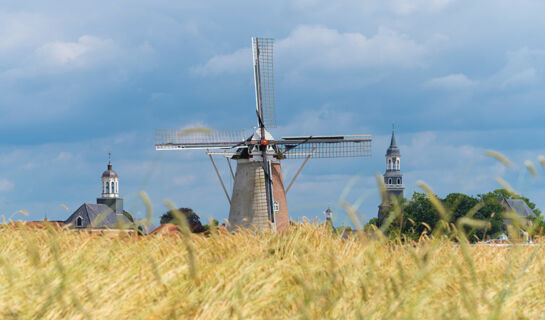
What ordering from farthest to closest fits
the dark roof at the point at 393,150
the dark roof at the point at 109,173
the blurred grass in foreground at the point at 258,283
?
the dark roof at the point at 393,150 → the dark roof at the point at 109,173 → the blurred grass in foreground at the point at 258,283

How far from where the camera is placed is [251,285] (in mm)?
5582

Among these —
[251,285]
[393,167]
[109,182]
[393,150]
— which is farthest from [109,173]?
[251,285]

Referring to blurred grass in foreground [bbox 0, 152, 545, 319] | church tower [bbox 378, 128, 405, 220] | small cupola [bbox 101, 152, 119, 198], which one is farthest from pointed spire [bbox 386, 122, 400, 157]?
blurred grass in foreground [bbox 0, 152, 545, 319]

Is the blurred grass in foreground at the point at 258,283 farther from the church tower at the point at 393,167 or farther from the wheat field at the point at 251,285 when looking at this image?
the church tower at the point at 393,167

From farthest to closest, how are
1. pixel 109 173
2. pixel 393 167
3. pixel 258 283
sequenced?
1. pixel 393 167
2. pixel 109 173
3. pixel 258 283

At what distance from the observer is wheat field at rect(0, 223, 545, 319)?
4.36m

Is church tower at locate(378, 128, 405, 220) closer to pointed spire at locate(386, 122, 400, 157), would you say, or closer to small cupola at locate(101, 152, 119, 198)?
pointed spire at locate(386, 122, 400, 157)

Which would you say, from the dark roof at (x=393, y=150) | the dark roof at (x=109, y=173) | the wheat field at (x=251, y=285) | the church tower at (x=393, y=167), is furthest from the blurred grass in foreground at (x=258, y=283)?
the dark roof at (x=393, y=150)

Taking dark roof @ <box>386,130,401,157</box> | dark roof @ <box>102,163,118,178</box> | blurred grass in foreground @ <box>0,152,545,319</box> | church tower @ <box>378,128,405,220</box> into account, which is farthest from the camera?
dark roof @ <box>386,130,401,157</box>

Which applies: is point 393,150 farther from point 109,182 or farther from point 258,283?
point 258,283

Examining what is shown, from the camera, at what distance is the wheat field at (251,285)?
4.36 meters

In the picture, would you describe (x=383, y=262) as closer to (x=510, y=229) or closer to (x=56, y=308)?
(x=510, y=229)

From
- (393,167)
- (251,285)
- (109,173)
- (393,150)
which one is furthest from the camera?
(393,150)

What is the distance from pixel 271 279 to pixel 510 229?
220 cm
